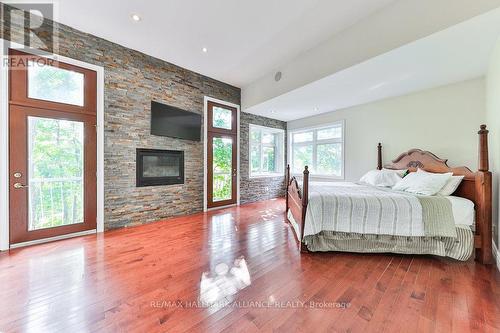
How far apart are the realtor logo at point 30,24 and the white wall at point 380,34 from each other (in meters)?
3.66

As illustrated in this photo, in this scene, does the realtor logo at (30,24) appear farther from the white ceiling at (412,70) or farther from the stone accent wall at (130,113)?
the white ceiling at (412,70)

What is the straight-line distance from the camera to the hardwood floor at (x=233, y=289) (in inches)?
58.4

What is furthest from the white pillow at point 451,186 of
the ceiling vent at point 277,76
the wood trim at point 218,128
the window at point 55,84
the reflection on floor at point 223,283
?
the window at point 55,84

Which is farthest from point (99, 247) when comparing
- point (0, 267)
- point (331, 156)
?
point (331, 156)

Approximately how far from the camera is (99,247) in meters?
2.80

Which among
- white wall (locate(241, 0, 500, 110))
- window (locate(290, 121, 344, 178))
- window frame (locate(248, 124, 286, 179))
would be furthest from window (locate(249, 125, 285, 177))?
white wall (locate(241, 0, 500, 110))

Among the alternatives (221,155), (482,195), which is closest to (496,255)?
(482,195)

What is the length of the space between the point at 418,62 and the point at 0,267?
5650mm

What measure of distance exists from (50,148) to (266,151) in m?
5.09

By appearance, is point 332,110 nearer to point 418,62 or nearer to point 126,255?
point 418,62

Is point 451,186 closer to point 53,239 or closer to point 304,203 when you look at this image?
point 304,203

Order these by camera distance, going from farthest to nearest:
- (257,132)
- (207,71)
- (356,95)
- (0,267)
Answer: (257,132)
(207,71)
(356,95)
(0,267)

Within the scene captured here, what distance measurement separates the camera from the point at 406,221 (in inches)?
97.7

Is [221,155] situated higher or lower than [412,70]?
lower
